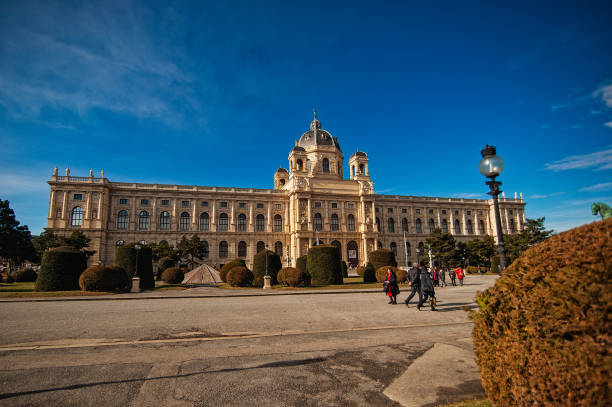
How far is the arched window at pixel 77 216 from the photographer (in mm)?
46125

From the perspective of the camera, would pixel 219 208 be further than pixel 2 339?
Yes

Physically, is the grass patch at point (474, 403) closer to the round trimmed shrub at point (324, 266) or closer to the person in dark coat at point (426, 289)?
the person in dark coat at point (426, 289)

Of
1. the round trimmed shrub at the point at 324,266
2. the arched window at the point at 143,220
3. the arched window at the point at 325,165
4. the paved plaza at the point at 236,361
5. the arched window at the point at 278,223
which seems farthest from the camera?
the arched window at the point at 325,165

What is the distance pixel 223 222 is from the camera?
175 feet

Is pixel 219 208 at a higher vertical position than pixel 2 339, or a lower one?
higher

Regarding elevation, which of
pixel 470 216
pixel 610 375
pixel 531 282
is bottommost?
pixel 610 375

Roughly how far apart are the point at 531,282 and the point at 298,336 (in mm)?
5535

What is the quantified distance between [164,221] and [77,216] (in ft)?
37.9

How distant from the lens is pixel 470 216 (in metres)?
66.9

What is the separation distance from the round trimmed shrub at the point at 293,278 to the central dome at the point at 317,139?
41481 millimetres

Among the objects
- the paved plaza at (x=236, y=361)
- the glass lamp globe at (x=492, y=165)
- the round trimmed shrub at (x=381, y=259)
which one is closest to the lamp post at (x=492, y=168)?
the glass lamp globe at (x=492, y=165)

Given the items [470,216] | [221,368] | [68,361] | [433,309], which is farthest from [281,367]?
[470,216]

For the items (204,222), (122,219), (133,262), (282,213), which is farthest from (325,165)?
(133,262)

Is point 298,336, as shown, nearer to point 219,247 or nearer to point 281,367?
point 281,367
